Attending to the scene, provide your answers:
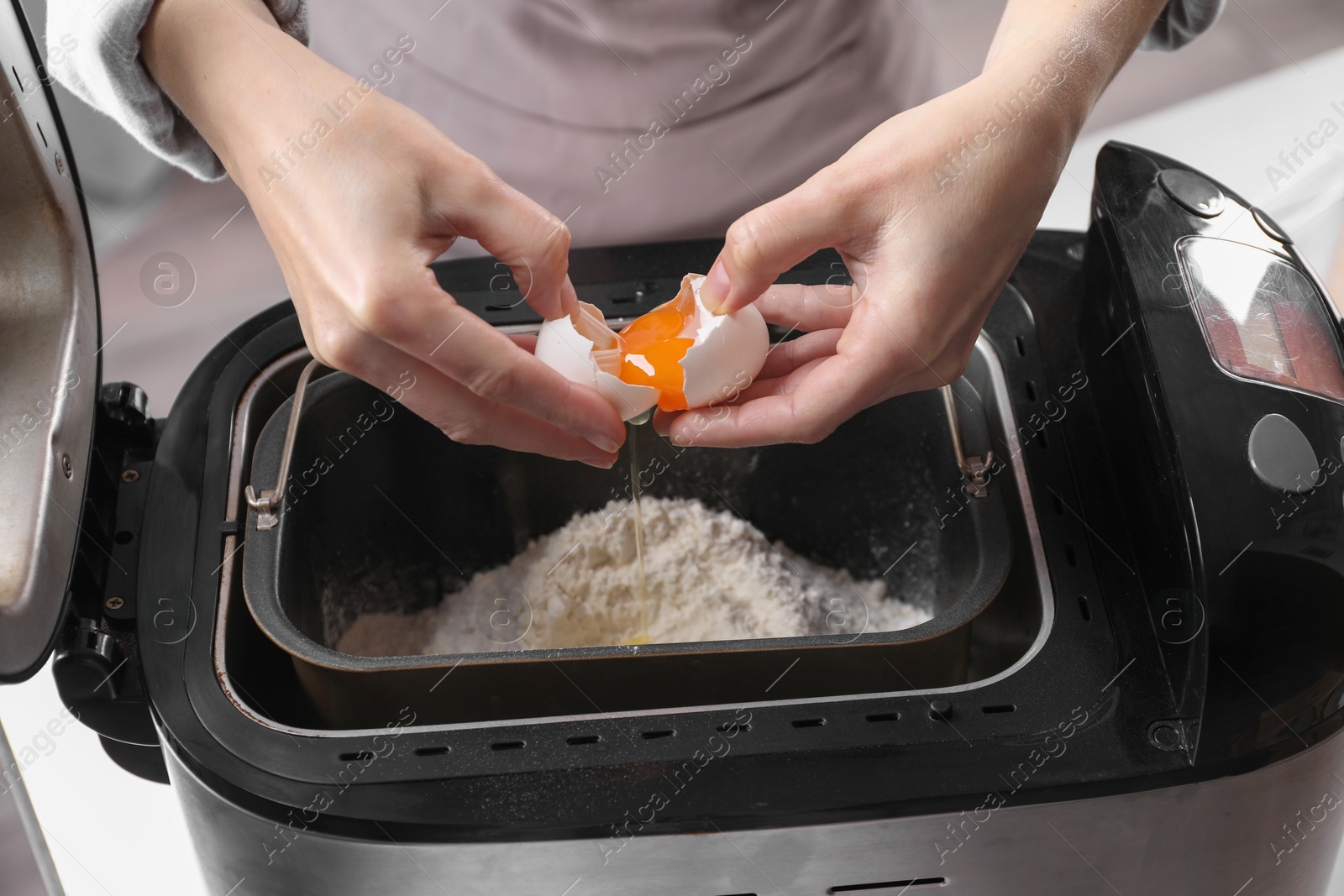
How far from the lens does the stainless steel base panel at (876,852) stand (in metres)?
0.64

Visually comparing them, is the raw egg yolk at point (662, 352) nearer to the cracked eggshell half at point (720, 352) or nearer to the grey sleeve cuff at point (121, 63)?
the cracked eggshell half at point (720, 352)

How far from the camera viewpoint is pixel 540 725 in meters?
0.67

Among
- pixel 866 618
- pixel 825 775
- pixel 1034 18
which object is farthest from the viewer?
pixel 866 618

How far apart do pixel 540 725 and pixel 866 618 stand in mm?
366

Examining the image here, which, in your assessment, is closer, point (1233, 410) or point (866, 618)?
point (1233, 410)

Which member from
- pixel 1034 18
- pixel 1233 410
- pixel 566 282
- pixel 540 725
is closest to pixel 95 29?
pixel 566 282

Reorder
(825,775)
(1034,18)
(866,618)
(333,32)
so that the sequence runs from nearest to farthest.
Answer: (825,775) → (1034,18) → (866,618) → (333,32)

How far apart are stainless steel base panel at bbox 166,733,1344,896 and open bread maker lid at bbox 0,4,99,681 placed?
5.4 inches

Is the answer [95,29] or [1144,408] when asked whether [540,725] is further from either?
[95,29]

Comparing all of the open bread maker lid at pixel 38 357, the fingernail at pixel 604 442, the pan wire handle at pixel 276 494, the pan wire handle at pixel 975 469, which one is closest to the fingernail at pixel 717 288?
the fingernail at pixel 604 442

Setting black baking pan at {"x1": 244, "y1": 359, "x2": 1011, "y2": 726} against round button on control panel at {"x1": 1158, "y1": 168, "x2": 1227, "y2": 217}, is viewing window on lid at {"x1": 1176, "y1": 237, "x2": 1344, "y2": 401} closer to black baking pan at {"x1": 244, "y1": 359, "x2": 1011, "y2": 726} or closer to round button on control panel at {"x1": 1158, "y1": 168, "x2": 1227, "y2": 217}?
round button on control panel at {"x1": 1158, "y1": 168, "x2": 1227, "y2": 217}

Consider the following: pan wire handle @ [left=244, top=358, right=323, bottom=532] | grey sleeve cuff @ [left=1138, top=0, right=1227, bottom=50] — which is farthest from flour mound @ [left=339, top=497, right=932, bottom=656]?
grey sleeve cuff @ [left=1138, top=0, right=1227, bottom=50]

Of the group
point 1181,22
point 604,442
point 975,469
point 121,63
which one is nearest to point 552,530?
point 604,442

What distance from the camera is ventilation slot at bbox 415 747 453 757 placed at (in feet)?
2.16
